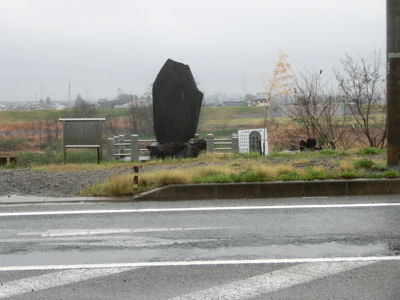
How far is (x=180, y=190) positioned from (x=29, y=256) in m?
4.57

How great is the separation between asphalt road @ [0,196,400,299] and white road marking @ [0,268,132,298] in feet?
0.04

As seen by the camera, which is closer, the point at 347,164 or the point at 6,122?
the point at 347,164

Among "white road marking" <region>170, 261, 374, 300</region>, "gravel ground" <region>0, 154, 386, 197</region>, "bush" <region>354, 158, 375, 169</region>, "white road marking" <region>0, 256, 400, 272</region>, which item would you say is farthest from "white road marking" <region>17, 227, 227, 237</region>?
"bush" <region>354, 158, 375, 169</region>

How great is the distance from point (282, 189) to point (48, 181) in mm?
4897

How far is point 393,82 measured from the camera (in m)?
11.9

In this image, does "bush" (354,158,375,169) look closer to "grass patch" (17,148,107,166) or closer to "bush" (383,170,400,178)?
"bush" (383,170,400,178)

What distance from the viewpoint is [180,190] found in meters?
11.4

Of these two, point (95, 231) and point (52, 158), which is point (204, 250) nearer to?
point (95, 231)

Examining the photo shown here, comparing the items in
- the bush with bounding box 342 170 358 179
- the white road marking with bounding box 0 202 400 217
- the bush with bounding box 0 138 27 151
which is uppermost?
the bush with bounding box 342 170 358 179

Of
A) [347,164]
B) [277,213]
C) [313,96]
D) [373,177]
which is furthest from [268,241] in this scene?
[313,96]

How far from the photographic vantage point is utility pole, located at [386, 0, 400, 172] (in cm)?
1173

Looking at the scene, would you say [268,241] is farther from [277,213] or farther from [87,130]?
[87,130]

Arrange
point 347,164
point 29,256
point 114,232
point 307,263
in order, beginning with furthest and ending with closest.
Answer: point 347,164 → point 114,232 → point 29,256 → point 307,263

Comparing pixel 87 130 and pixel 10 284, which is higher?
pixel 87 130
